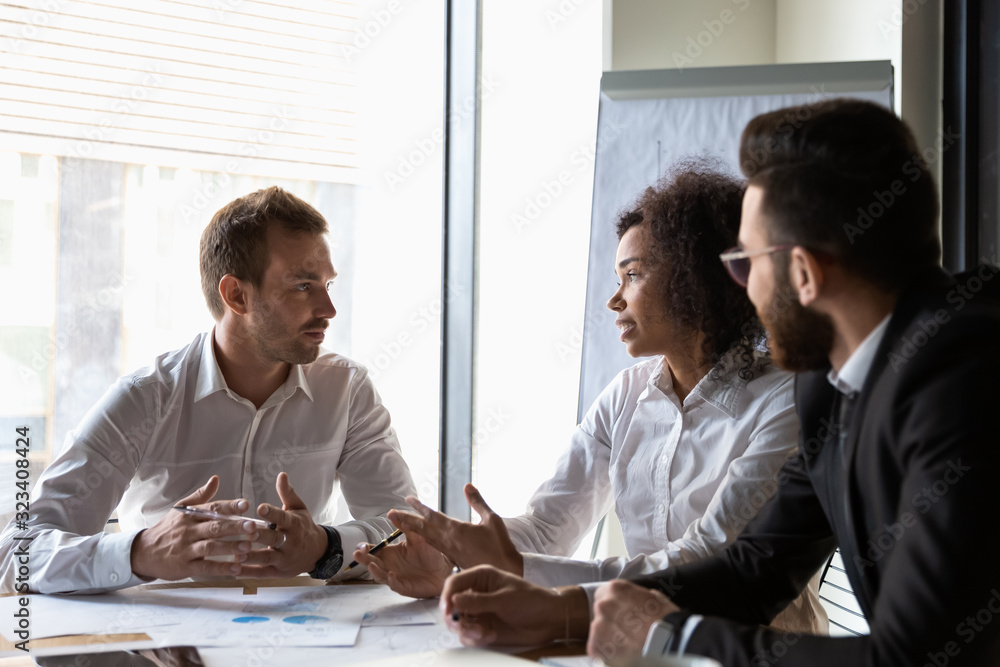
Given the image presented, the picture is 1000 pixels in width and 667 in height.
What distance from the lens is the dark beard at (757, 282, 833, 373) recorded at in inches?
47.3

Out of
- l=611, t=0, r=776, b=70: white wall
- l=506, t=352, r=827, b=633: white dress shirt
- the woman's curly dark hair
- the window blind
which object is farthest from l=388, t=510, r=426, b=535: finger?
l=611, t=0, r=776, b=70: white wall

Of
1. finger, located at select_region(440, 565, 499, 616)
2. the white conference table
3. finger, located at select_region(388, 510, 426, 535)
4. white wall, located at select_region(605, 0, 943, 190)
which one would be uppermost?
white wall, located at select_region(605, 0, 943, 190)

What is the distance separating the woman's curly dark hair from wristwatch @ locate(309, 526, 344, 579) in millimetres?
991

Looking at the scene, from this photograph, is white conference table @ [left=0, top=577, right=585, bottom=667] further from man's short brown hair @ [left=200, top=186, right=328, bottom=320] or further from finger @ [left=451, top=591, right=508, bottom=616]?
man's short brown hair @ [left=200, top=186, right=328, bottom=320]

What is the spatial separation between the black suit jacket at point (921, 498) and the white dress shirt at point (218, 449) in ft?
3.57

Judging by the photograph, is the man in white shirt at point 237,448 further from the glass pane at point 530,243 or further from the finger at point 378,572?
the glass pane at point 530,243

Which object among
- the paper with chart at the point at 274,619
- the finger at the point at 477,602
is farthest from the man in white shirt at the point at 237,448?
the finger at the point at 477,602

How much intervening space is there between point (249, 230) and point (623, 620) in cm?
168

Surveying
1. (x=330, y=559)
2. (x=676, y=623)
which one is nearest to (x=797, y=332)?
(x=676, y=623)

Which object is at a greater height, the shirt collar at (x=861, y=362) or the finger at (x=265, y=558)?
the shirt collar at (x=861, y=362)

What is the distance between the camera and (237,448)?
2.12 m

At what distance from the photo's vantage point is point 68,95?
2.78m

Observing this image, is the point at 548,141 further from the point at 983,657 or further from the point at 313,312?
the point at 983,657

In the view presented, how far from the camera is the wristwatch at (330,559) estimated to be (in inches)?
67.9
